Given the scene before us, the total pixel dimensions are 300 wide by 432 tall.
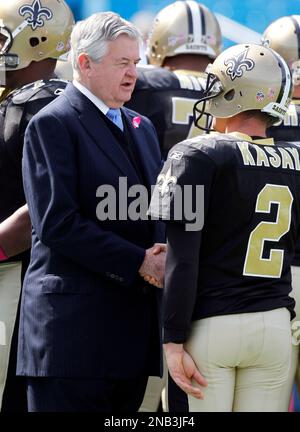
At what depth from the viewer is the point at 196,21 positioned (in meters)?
5.68

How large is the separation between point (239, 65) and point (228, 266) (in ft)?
2.57

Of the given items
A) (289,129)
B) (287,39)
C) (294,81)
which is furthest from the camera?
(287,39)

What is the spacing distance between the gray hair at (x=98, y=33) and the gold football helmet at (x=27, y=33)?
664mm

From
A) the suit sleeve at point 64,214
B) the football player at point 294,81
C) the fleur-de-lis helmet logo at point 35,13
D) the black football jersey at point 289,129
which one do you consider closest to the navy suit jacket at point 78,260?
the suit sleeve at point 64,214

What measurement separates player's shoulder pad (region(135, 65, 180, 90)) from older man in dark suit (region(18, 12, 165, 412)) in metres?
1.64

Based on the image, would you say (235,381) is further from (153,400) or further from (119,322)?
(153,400)

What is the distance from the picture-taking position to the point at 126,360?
3.37 metres

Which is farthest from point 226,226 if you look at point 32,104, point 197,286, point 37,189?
point 32,104

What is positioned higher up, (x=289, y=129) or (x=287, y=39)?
(x=287, y=39)

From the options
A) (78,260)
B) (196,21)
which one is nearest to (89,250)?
(78,260)

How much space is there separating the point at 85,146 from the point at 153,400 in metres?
1.33

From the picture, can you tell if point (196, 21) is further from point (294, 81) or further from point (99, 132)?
point (99, 132)

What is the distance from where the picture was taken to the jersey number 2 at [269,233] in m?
3.24

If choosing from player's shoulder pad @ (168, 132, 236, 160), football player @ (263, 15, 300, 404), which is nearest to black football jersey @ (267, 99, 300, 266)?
football player @ (263, 15, 300, 404)
